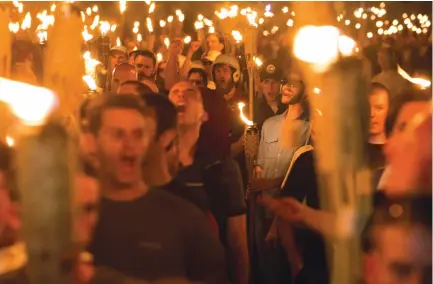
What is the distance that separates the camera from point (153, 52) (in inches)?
133

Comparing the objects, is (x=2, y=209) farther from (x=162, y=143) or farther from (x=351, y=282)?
(x=351, y=282)

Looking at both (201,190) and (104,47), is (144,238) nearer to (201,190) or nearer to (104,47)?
(201,190)

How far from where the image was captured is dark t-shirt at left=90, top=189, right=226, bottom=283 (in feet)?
8.82

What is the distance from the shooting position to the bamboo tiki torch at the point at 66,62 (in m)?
2.73

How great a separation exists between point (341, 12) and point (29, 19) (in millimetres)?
1013

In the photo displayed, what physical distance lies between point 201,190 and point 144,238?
24 cm

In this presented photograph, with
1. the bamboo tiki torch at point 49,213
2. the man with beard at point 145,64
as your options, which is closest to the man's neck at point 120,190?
the bamboo tiki torch at point 49,213

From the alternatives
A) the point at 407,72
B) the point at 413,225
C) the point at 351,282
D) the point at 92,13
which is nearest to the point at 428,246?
the point at 413,225

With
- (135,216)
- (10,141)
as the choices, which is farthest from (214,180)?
(10,141)

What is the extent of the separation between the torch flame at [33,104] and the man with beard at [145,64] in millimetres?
374

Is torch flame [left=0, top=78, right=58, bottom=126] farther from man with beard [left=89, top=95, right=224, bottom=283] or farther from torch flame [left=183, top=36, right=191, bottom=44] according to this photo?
torch flame [left=183, top=36, right=191, bottom=44]

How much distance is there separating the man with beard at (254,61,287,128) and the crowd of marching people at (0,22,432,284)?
11 centimetres

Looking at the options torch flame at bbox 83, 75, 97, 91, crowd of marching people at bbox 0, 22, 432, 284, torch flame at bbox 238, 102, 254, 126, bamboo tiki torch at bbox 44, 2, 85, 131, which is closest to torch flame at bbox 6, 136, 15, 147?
crowd of marching people at bbox 0, 22, 432, 284

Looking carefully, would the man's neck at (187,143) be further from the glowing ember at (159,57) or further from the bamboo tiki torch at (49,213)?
the glowing ember at (159,57)
